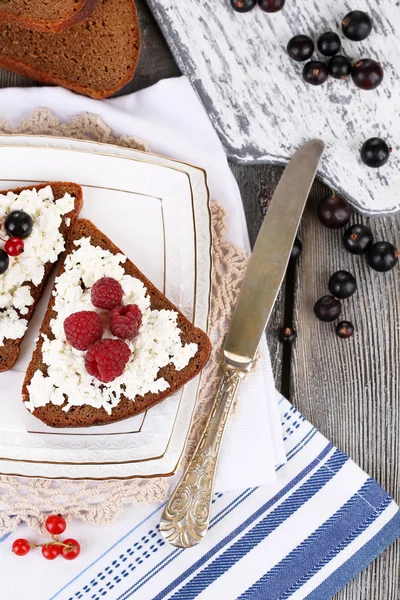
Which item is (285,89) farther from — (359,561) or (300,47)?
(359,561)

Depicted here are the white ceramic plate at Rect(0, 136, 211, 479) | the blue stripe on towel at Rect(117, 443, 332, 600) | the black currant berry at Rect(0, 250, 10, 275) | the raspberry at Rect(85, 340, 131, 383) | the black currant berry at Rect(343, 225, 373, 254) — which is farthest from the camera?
the black currant berry at Rect(343, 225, 373, 254)

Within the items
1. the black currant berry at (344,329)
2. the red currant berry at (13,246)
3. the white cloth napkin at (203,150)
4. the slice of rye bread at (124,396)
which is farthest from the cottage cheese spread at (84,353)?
the black currant berry at (344,329)

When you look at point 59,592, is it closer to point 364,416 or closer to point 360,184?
point 364,416

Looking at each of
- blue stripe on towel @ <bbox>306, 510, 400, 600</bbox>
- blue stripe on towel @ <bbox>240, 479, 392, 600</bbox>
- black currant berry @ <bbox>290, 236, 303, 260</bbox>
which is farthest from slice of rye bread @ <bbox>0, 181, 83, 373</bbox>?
blue stripe on towel @ <bbox>306, 510, 400, 600</bbox>

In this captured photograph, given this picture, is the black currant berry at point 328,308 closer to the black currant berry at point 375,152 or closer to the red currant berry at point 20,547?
the black currant berry at point 375,152

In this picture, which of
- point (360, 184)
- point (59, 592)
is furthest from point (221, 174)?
point (59, 592)

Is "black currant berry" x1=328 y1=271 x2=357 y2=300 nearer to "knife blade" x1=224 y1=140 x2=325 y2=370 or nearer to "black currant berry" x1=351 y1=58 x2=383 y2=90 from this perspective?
"knife blade" x1=224 y1=140 x2=325 y2=370

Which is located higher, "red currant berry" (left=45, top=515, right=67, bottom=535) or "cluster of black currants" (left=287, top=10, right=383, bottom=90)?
"cluster of black currants" (left=287, top=10, right=383, bottom=90)

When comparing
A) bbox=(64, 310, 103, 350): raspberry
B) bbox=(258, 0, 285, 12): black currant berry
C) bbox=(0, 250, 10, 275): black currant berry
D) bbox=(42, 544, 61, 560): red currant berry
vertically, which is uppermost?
bbox=(258, 0, 285, 12): black currant berry
